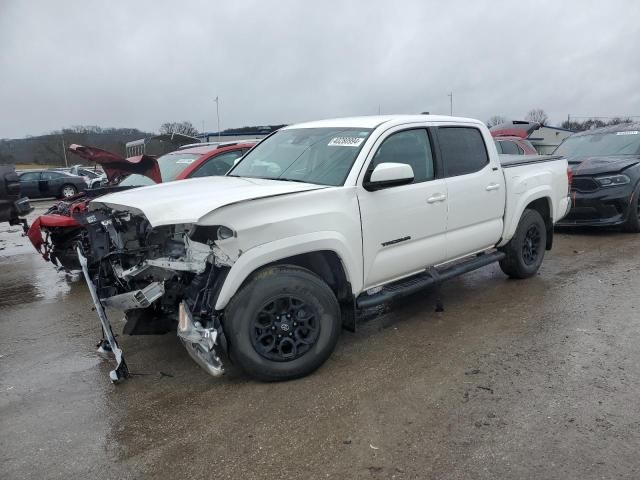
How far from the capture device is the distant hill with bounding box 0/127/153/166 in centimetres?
2657

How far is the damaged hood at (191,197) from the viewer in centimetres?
330

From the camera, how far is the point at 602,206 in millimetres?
8547

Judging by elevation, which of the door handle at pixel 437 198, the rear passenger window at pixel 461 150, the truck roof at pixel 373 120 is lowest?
the door handle at pixel 437 198

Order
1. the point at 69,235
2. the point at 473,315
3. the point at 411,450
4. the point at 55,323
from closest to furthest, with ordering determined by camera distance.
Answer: the point at 411,450 → the point at 473,315 → the point at 55,323 → the point at 69,235

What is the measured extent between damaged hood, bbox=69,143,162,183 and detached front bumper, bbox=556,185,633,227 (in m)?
6.72

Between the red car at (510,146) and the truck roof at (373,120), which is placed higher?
the truck roof at (373,120)

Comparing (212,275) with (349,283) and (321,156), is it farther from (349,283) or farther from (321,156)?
(321,156)

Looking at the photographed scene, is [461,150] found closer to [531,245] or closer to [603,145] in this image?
[531,245]

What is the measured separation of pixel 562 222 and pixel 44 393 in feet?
26.9

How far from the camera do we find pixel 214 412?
338 centimetres

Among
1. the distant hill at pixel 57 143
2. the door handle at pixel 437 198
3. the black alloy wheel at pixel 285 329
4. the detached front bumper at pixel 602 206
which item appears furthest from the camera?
the distant hill at pixel 57 143

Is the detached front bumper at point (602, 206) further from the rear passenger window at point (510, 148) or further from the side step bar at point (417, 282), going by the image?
the side step bar at point (417, 282)

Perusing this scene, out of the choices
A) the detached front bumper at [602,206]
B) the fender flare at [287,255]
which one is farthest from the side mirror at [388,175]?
the detached front bumper at [602,206]

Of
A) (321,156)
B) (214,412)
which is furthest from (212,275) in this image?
(321,156)
